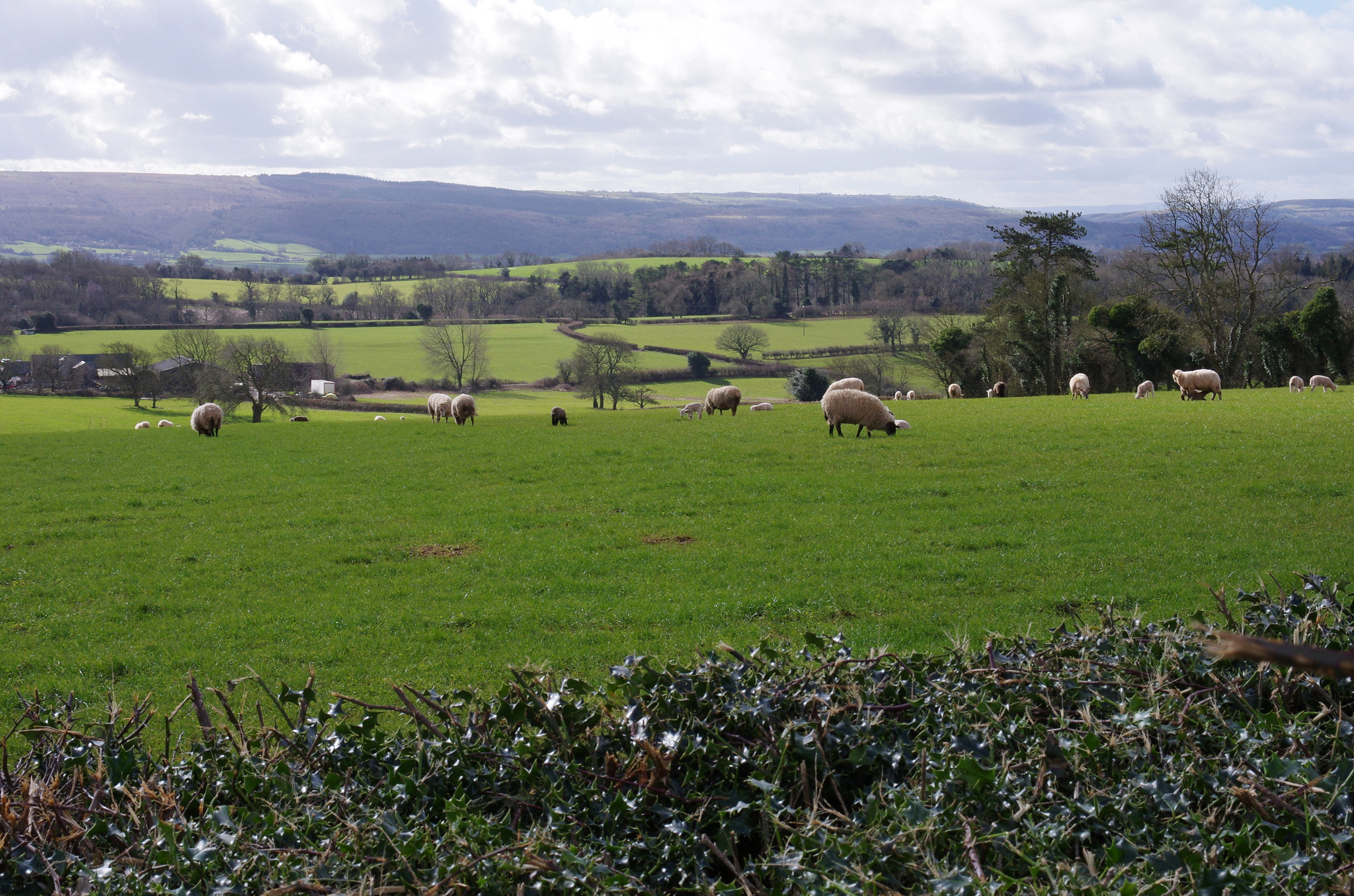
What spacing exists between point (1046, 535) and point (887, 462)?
24.4 ft

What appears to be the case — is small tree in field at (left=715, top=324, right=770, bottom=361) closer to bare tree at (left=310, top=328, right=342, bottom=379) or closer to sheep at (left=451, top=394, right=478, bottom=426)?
bare tree at (left=310, top=328, right=342, bottom=379)

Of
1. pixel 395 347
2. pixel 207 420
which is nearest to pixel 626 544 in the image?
pixel 207 420

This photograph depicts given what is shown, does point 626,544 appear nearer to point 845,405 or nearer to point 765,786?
point 765,786

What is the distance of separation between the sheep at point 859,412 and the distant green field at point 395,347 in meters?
70.6

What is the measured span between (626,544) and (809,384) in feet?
211

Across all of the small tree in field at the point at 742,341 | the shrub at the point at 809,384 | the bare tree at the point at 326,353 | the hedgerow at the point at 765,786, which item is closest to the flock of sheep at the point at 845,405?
the hedgerow at the point at 765,786

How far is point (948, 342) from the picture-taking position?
6506 centimetres

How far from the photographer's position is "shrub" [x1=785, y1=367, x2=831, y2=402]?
247 feet

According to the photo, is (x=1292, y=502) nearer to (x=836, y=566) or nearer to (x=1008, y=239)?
(x=836, y=566)

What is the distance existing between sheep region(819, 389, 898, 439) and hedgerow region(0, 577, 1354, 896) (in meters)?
21.6

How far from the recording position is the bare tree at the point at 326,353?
94375 millimetres

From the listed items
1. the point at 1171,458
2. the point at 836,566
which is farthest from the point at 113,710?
the point at 1171,458

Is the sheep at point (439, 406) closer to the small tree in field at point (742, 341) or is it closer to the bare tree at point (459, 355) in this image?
the bare tree at point (459, 355)

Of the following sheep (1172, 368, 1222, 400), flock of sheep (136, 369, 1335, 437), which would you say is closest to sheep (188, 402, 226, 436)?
flock of sheep (136, 369, 1335, 437)
